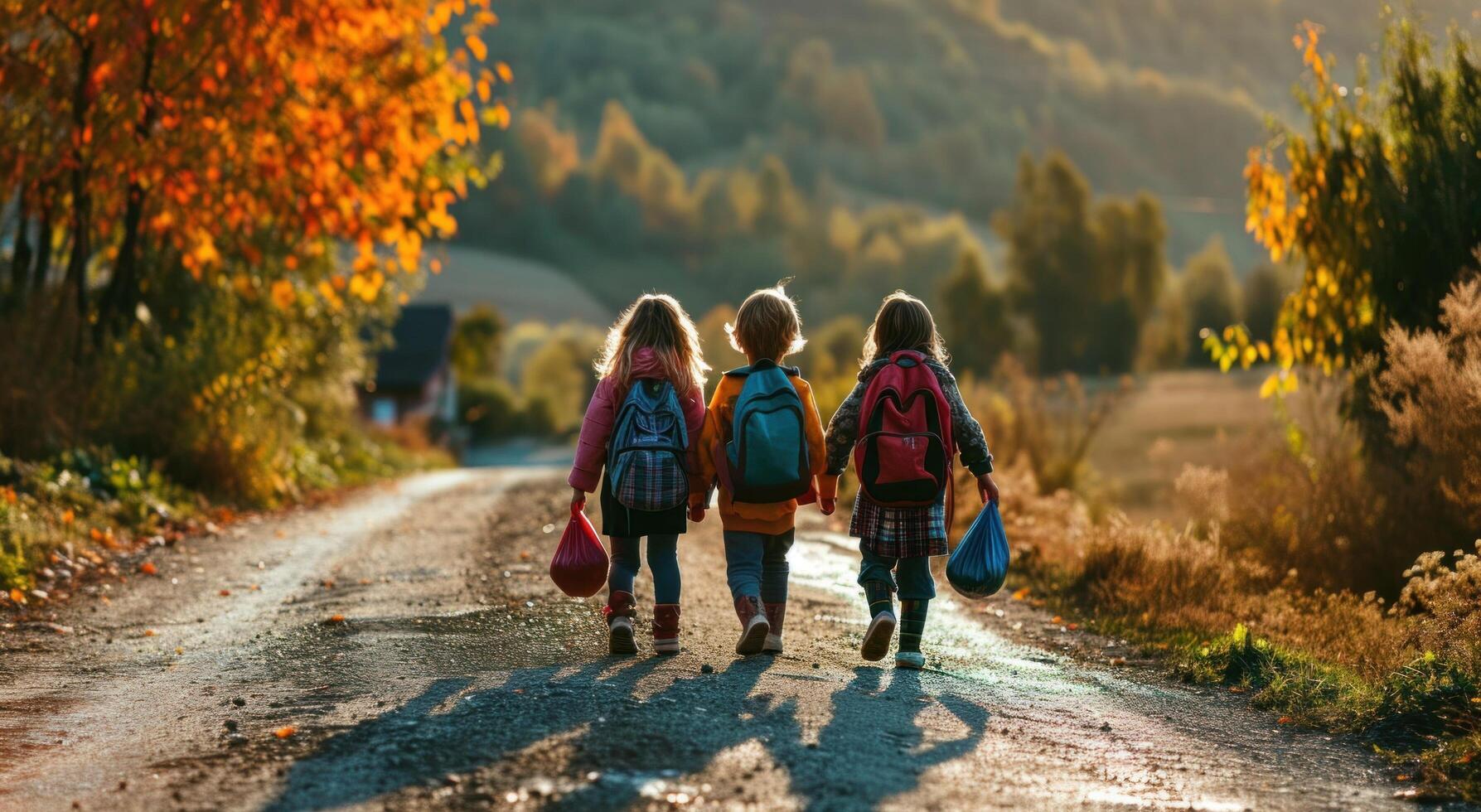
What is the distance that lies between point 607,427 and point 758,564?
0.99 metres

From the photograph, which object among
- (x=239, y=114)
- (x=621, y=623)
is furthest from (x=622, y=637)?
(x=239, y=114)

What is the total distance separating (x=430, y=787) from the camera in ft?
13.3

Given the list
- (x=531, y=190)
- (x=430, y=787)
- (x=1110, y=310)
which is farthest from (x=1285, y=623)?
(x=531, y=190)

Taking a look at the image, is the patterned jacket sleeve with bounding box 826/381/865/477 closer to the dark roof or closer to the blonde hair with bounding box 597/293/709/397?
the blonde hair with bounding box 597/293/709/397

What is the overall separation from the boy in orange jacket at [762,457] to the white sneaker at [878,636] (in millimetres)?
430

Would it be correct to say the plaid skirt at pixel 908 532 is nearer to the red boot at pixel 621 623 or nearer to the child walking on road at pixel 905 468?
A: the child walking on road at pixel 905 468

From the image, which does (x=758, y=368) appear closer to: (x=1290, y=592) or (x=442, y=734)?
(x=442, y=734)

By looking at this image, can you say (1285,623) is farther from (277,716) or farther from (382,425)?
(382,425)

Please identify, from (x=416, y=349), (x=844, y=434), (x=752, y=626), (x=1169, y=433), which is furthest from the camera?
(x=416, y=349)

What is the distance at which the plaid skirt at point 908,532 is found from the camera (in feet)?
21.0

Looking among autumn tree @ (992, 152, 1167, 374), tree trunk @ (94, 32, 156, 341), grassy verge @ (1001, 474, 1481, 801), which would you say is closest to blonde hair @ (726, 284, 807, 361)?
grassy verge @ (1001, 474, 1481, 801)

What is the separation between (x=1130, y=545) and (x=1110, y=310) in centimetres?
6511

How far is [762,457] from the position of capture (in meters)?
6.26

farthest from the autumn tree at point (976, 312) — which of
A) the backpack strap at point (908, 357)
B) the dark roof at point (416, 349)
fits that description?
the backpack strap at point (908, 357)
